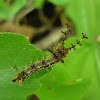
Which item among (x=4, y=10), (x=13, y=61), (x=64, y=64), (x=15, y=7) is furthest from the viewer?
(x=4, y=10)

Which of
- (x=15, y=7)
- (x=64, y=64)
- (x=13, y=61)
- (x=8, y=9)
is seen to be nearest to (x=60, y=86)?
(x=64, y=64)

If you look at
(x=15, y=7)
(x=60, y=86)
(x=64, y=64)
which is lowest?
(x=60, y=86)

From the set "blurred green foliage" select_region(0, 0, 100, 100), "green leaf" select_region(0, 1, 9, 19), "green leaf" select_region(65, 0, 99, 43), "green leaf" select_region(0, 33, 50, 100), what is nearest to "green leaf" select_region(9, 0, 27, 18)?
"blurred green foliage" select_region(0, 0, 100, 100)

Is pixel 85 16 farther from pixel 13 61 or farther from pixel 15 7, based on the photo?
pixel 13 61

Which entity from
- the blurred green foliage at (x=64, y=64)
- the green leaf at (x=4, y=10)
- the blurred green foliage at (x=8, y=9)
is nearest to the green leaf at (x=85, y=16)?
the blurred green foliage at (x=64, y=64)

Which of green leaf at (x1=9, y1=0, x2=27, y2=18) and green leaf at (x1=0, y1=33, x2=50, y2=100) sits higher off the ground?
green leaf at (x1=9, y1=0, x2=27, y2=18)

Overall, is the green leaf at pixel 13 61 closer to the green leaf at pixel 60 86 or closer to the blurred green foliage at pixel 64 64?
the blurred green foliage at pixel 64 64

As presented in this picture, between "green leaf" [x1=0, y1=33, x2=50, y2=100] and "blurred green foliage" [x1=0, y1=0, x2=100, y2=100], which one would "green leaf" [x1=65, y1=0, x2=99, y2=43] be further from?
"green leaf" [x1=0, y1=33, x2=50, y2=100]
